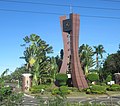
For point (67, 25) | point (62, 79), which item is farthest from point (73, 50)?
point (62, 79)

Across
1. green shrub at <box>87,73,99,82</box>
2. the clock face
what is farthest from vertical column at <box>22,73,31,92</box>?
green shrub at <box>87,73,99,82</box>

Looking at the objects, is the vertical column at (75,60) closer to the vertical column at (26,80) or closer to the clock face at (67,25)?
the clock face at (67,25)

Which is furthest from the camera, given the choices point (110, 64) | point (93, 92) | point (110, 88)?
point (110, 64)

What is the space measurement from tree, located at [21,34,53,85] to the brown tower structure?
6091mm

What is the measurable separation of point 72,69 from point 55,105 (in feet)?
151

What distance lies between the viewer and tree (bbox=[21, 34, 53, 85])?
63419 millimetres

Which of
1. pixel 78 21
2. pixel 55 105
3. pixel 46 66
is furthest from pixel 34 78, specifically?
pixel 55 105

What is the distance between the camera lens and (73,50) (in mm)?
57969

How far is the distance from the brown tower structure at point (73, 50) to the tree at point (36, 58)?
20.0 ft

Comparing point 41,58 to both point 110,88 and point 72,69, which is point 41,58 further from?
point 110,88

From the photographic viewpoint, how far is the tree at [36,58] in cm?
6342

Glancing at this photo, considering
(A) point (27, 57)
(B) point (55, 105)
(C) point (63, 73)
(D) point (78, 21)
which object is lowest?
(B) point (55, 105)

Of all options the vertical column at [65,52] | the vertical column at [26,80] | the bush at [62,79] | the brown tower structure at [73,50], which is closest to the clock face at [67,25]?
the brown tower structure at [73,50]

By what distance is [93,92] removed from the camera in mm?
52406
